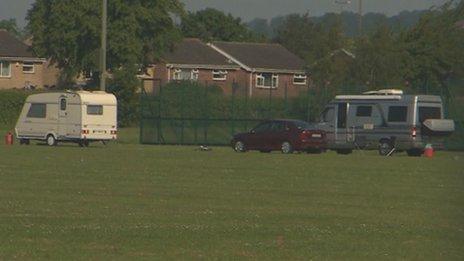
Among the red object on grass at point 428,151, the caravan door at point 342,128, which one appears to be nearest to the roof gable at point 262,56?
the caravan door at point 342,128

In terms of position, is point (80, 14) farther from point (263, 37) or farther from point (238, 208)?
point (238, 208)

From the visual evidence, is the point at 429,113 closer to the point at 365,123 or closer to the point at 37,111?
the point at 365,123

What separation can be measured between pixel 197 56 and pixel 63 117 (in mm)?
57407

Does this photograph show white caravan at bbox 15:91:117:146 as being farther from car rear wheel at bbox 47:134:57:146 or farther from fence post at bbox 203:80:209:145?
fence post at bbox 203:80:209:145

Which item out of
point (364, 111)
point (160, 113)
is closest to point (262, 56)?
point (160, 113)

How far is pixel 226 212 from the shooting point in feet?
73.3

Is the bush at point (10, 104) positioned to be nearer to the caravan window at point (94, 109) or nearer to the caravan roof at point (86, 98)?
the caravan roof at point (86, 98)

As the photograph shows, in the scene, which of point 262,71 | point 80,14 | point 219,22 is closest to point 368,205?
point 80,14

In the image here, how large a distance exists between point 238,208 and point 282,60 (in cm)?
9404

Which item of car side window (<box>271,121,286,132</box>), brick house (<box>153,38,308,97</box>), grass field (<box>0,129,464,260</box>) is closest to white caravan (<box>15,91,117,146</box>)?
car side window (<box>271,121,286,132</box>)

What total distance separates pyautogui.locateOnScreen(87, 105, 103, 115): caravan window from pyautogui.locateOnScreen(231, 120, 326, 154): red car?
850 cm

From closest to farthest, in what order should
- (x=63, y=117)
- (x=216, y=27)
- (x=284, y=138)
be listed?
(x=284, y=138), (x=63, y=117), (x=216, y=27)

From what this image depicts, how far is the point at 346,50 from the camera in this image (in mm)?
92062

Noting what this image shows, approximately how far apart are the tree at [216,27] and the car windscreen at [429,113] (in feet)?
313
